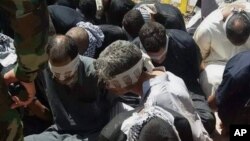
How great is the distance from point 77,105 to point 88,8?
132cm

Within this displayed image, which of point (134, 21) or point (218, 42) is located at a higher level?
point (134, 21)

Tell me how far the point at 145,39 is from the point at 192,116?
2.73 feet

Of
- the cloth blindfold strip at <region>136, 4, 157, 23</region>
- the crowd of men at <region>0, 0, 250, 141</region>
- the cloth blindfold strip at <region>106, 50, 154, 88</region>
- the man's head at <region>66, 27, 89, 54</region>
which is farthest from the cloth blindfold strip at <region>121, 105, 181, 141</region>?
the cloth blindfold strip at <region>136, 4, 157, 23</region>

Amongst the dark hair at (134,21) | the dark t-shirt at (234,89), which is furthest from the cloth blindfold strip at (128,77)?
the dark hair at (134,21)

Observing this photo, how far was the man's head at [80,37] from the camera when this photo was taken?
4062 mm

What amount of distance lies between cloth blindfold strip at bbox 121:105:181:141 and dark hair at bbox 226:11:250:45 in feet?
5.17

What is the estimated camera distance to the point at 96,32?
14.5 feet

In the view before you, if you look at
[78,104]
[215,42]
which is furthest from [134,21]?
[78,104]

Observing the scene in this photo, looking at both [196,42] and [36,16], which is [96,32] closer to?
[196,42]

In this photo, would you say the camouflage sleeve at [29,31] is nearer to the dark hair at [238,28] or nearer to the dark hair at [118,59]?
the dark hair at [118,59]

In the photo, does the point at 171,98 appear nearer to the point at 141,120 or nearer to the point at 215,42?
the point at 141,120

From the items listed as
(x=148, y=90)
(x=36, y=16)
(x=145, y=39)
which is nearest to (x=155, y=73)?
(x=148, y=90)

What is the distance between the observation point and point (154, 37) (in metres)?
3.87

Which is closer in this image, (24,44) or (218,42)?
(24,44)
